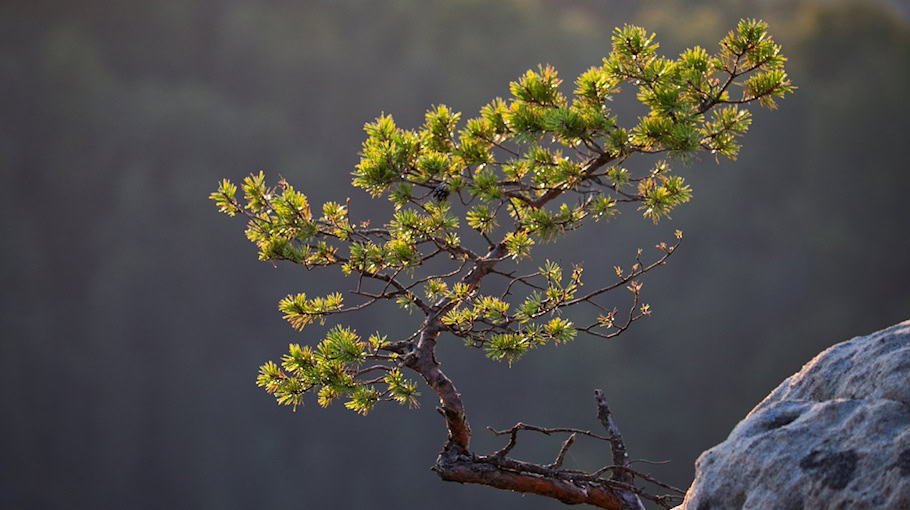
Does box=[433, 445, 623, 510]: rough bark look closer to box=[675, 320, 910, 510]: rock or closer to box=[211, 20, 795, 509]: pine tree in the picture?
box=[211, 20, 795, 509]: pine tree

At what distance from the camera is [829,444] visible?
4.37 feet

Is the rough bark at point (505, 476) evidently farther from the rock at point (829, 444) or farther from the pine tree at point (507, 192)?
the rock at point (829, 444)

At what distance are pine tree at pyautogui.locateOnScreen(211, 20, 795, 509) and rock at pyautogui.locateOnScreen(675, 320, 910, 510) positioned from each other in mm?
388

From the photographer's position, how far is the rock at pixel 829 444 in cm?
125

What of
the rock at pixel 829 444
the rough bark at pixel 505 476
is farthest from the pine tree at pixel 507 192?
the rock at pixel 829 444

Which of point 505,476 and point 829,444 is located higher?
point 505,476

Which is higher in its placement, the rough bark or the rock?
the rough bark

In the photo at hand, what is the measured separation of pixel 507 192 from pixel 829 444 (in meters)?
0.81

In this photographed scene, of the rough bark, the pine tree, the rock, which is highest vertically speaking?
the pine tree

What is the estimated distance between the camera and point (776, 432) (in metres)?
1.42

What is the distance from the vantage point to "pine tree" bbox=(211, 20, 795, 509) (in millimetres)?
1783

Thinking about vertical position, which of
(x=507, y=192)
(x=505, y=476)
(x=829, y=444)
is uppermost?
(x=507, y=192)

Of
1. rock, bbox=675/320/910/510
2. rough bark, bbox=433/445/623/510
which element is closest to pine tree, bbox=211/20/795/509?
rough bark, bbox=433/445/623/510

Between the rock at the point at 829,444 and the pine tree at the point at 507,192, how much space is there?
0.39m
